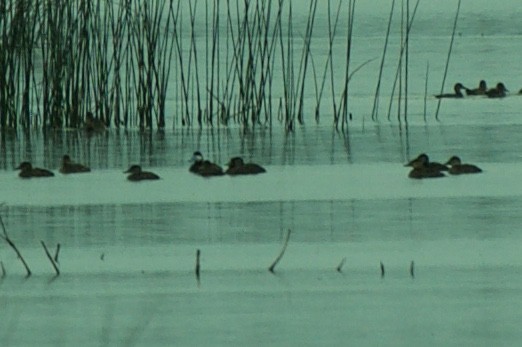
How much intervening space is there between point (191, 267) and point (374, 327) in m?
1.05

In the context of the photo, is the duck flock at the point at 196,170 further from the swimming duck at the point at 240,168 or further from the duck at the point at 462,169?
the duck at the point at 462,169

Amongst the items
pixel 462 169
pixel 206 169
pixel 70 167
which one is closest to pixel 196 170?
pixel 206 169

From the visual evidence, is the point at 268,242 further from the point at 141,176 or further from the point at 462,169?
the point at 462,169

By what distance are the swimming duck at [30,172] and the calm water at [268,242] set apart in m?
0.08

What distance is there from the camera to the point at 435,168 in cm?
730

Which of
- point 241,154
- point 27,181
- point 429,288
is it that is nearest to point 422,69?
point 241,154

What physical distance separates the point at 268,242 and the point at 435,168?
2.06 m

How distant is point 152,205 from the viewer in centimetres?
645

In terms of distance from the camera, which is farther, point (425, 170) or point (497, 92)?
point (497, 92)

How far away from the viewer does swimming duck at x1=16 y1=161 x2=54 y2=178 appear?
24.3 feet

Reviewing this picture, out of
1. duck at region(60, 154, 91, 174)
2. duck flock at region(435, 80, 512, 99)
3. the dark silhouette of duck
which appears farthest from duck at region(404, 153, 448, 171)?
duck flock at region(435, 80, 512, 99)

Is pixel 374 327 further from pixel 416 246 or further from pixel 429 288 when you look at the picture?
pixel 416 246

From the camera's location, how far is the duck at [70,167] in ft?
24.9

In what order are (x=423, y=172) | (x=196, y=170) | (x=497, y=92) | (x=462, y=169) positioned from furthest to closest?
1. (x=497, y=92)
2. (x=196, y=170)
3. (x=462, y=169)
4. (x=423, y=172)
